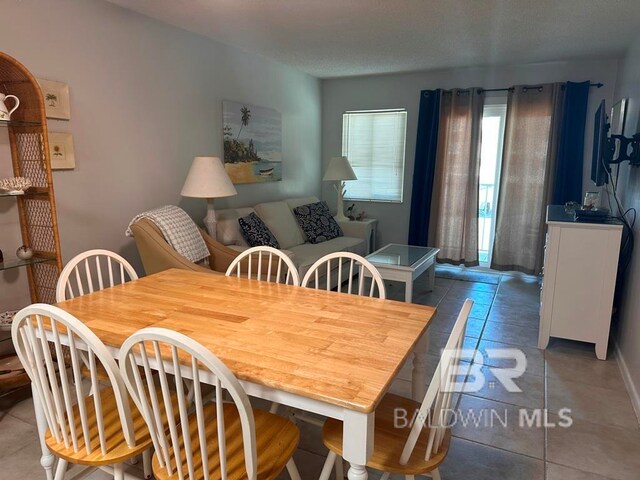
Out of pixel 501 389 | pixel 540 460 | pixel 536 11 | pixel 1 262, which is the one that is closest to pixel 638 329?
pixel 501 389

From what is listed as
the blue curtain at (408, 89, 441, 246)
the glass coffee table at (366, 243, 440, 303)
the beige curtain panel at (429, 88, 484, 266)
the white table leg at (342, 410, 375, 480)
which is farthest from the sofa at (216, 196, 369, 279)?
the white table leg at (342, 410, 375, 480)

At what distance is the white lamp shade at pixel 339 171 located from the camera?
518cm

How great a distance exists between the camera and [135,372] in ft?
3.92

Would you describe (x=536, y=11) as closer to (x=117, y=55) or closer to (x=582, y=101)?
(x=582, y=101)

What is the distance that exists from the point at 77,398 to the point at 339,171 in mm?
4174

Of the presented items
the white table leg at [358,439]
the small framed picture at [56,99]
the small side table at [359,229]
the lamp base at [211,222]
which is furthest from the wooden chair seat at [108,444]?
the small side table at [359,229]

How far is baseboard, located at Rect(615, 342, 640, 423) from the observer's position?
92.5 inches

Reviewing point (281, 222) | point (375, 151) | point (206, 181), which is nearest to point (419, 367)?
point (206, 181)

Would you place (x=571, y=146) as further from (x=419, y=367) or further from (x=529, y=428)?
(x=419, y=367)

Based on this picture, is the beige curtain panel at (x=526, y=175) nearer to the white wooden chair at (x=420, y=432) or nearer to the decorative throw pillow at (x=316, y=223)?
the decorative throw pillow at (x=316, y=223)

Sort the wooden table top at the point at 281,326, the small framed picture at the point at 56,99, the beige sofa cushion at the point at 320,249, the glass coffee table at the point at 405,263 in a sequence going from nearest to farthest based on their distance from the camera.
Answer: the wooden table top at the point at 281,326
the small framed picture at the point at 56,99
the glass coffee table at the point at 405,263
the beige sofa cushion at the point at 320,249

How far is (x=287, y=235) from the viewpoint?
444cm

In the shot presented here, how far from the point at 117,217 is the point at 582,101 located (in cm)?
452

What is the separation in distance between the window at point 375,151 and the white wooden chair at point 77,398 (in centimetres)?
457
